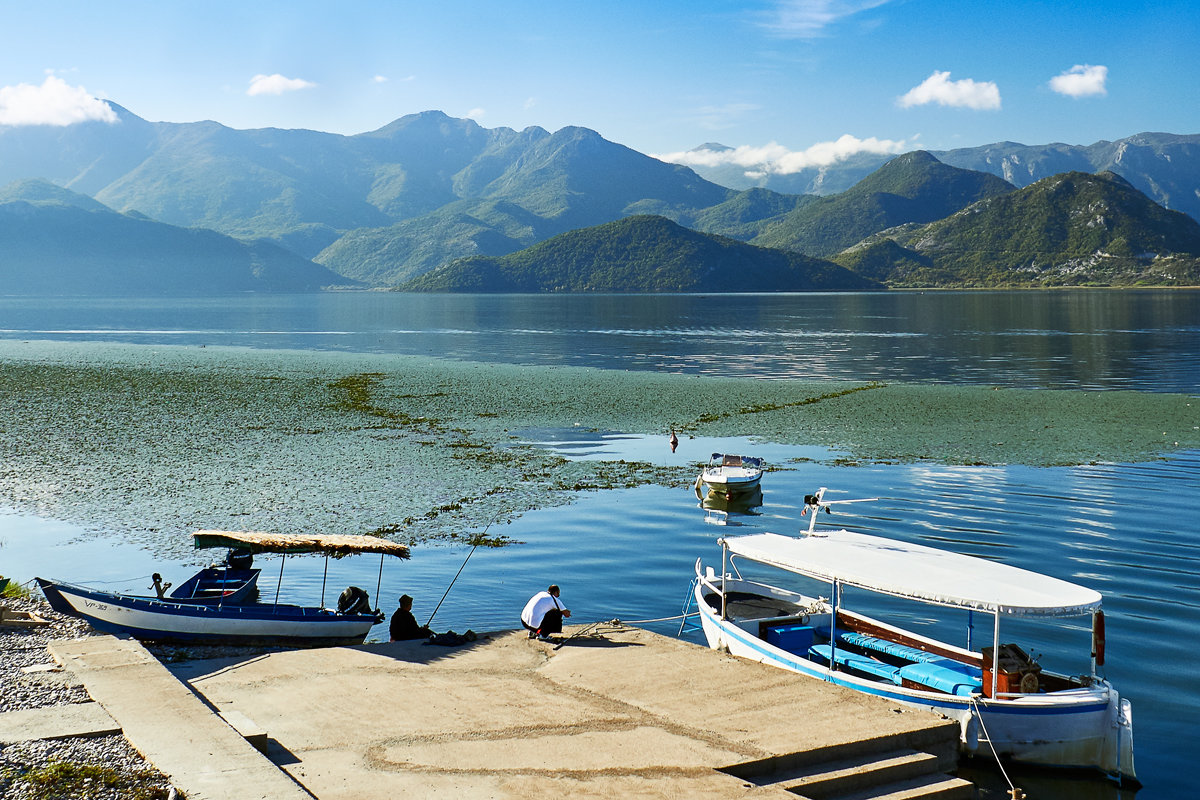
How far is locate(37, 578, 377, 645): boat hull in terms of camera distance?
23000 millimetres

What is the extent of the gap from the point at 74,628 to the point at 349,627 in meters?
6.75

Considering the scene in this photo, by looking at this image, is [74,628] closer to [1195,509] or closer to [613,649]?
[613,649]

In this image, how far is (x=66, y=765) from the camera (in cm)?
1420

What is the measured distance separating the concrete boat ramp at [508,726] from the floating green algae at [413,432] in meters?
13.4

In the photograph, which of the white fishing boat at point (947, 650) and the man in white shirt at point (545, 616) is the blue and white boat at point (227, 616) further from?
the white fishing boat at point (947, 650)

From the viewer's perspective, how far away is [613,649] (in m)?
22.1

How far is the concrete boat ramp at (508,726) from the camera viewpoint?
47.7ft

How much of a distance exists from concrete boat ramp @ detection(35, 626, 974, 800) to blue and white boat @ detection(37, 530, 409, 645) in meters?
1.52

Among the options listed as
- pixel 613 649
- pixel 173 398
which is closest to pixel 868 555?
pixel 613 649

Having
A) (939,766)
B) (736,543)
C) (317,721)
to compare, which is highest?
(736,543)

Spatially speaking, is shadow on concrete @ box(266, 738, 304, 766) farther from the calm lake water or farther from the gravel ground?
the calm lake water

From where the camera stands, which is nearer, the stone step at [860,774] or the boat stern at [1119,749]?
the stone step at [860,774]

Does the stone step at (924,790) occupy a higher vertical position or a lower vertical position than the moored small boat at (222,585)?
lower

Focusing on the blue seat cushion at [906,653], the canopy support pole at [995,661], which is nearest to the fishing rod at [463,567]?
the blue seat cushion at [906,653]
